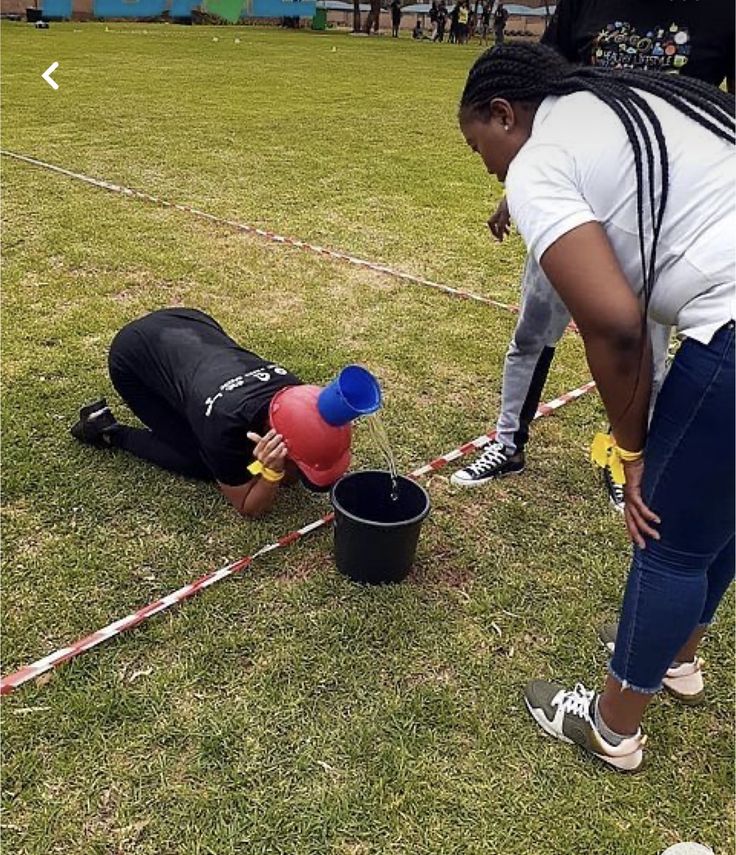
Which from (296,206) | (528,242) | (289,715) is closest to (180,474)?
(289,715)

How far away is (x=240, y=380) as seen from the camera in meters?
2.55

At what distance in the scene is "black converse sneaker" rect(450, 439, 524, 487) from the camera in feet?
9.57

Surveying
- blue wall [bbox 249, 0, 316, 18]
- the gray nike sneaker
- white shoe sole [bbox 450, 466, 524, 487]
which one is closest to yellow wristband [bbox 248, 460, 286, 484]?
white shoe sole [bbox 450, 466, 524, 487]

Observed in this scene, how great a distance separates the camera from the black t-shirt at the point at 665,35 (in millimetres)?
2117

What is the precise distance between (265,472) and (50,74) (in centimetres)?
1183

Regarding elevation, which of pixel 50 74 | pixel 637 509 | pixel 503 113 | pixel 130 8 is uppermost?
pixel 503 113

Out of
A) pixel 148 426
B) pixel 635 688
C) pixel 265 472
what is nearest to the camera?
pixel 635 688

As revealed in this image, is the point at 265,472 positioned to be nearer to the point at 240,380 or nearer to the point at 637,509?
the point at 240,380

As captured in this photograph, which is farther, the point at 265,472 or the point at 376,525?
the point at 265,472

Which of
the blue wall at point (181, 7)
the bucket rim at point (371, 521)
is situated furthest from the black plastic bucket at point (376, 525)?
the blue wall at point (181, 7)

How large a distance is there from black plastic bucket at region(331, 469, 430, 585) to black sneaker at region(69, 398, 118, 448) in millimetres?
980

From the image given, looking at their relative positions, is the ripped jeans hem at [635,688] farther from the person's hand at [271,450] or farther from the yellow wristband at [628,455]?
the person's hand at [271,450]

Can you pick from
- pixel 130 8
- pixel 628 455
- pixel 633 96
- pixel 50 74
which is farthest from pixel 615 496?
pixel 130 8

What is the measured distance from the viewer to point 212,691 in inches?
81.4
